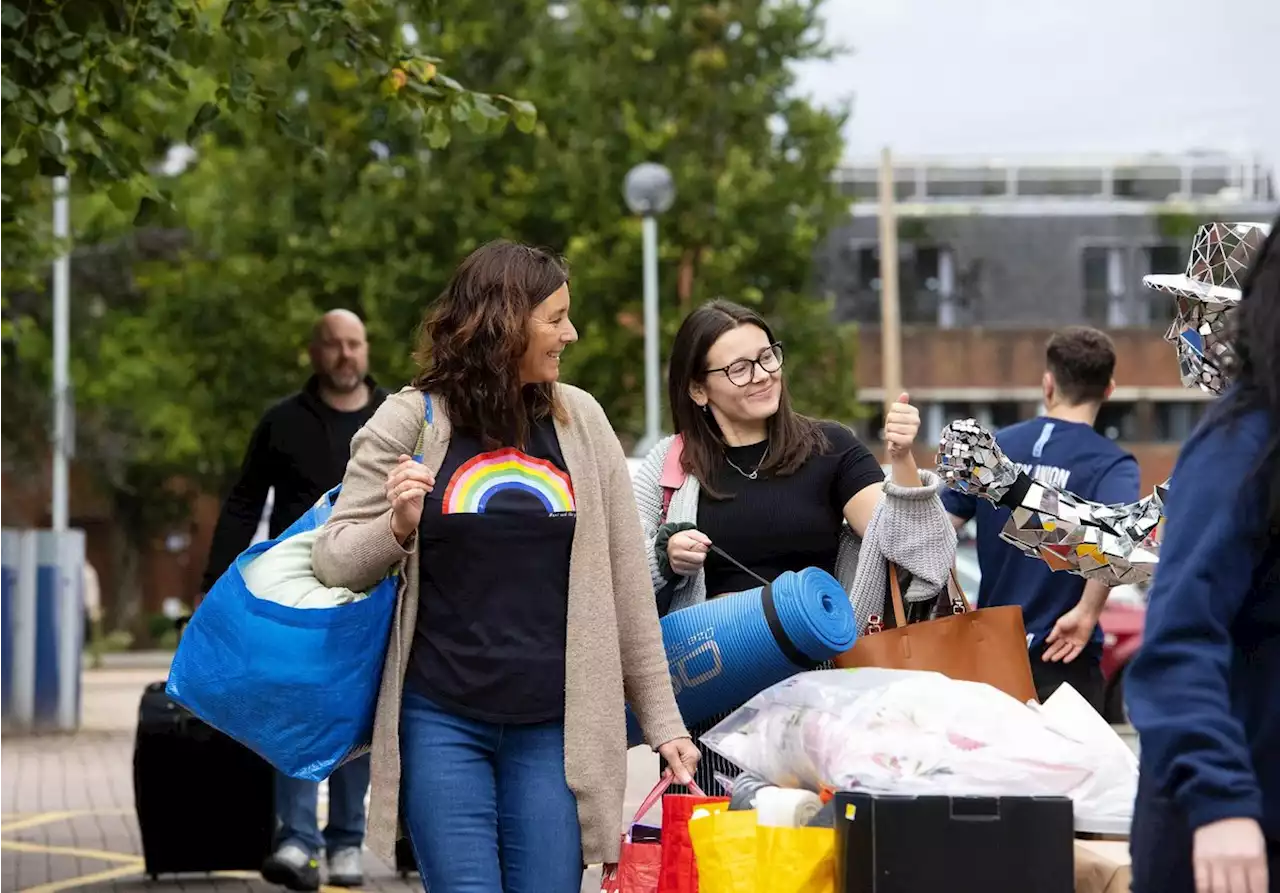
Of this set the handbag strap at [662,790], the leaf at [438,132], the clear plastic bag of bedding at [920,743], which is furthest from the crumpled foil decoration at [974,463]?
the leaf at [438,132]

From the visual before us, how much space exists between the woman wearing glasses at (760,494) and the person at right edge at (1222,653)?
2.05 metres

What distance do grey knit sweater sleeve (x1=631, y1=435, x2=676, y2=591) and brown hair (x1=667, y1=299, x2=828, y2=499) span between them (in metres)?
0.08

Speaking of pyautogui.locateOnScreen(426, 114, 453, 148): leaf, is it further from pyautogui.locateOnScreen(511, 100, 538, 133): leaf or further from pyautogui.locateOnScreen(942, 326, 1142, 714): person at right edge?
pyautogui.locateOnScreen(942, 326, 1142, 714): person at right edge

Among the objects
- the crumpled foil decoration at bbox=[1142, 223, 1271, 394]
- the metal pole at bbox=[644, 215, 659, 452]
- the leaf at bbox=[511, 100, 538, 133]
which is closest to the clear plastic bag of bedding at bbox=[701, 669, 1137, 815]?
the crumpled foil decoration at bbox=[1142, 223, 1271, 394]

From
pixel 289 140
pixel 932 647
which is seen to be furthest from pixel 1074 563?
pixel 289 140

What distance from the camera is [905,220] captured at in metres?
51.3

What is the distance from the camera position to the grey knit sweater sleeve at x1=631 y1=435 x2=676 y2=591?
17.0 ft

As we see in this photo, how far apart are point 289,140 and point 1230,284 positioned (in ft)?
18.6

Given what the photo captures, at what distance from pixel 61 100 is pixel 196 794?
2795mm

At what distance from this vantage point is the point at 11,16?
7926mm

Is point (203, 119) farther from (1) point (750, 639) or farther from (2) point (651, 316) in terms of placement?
(2) point (651, 316)

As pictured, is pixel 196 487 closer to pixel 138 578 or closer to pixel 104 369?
pixel 138 578

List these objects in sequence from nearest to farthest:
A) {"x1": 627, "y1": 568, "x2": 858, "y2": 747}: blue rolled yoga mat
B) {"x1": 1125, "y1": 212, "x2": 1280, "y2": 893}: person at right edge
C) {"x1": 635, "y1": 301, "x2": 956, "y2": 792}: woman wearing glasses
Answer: {"x1": 1125, "y1": 212, "x2": 1280, "y2": 893}: person at right edge
{"x1": 627, "y1": 568, "x2": 858, "y2": 747}: blue rolled yoga mat
{"x1": 635, "y1": 301, "x2": 956, "y2": 792}: woman wearing glasses

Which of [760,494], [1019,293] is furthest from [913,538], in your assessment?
[1019,293]
